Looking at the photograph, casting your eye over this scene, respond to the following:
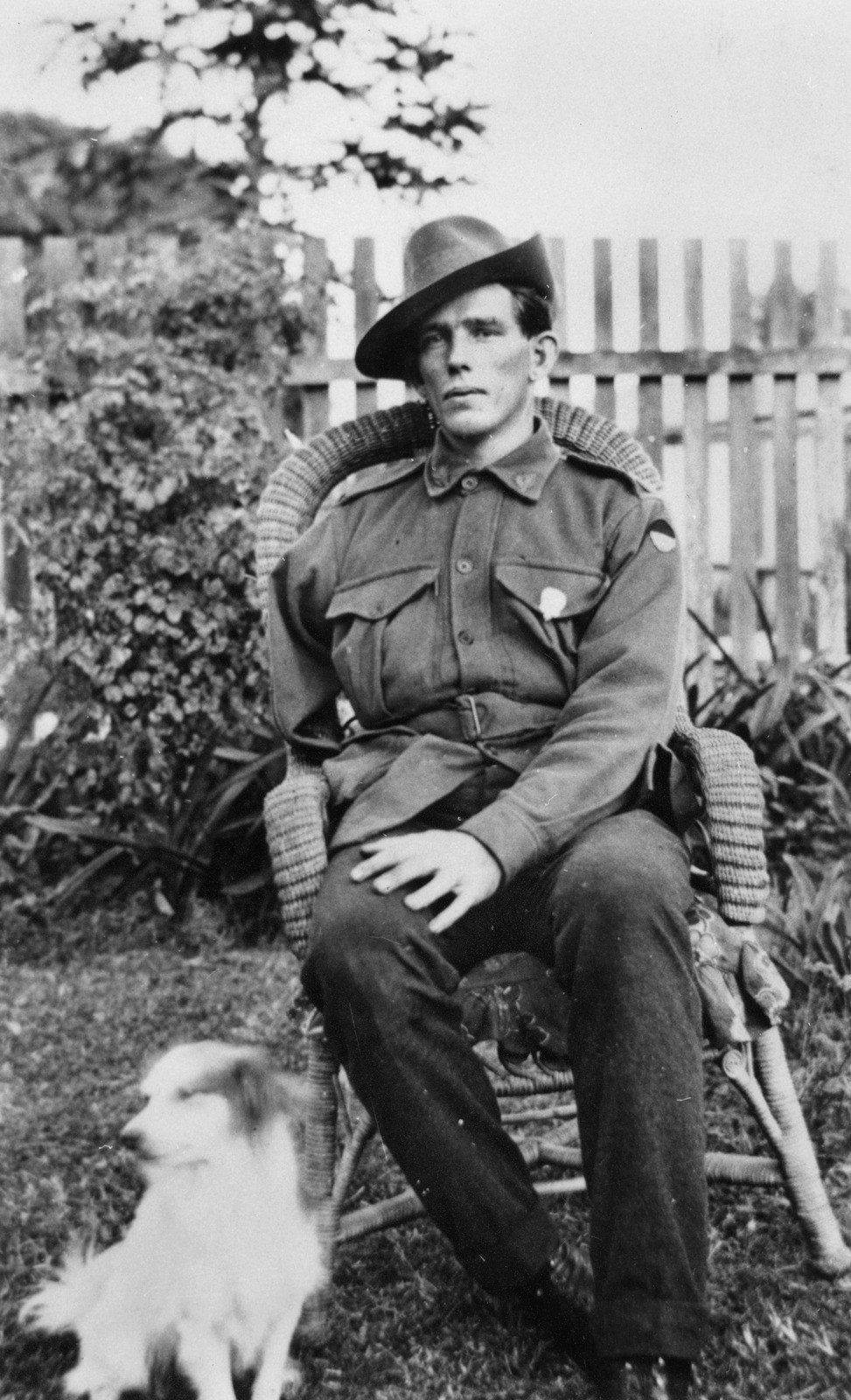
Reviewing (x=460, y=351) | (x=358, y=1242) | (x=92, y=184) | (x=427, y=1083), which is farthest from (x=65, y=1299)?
(x=92, y=184)

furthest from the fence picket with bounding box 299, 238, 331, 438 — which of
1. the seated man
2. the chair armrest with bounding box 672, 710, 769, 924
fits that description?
the chair armrest with bounding box 672, 710, 769, 924

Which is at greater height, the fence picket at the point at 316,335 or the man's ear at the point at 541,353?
the fence picket at the point at 316,335

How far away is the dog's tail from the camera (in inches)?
78.7

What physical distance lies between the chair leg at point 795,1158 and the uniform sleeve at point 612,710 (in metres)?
0.51

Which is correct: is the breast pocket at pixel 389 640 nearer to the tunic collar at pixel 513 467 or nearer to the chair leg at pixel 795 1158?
the tunic collar at pixel 513 467

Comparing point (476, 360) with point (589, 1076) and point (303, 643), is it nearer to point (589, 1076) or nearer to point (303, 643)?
point (303, 643)

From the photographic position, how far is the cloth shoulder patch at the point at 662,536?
2.30 metres

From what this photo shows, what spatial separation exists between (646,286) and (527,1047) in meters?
3.82

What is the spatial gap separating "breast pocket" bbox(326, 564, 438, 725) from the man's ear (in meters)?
0.47

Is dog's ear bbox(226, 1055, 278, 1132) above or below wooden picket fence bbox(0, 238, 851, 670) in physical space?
below

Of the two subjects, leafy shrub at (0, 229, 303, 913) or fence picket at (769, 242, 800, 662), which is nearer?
leafy shrub at (0, 229, 303, 913)

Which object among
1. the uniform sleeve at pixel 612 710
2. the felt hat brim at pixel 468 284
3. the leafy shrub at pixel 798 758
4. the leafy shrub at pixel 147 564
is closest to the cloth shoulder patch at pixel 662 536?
the uniform sleeve at pixel 612 710

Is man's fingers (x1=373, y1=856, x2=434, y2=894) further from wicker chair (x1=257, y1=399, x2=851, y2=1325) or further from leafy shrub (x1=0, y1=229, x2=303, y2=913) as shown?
leafy shrub (x1=0, y1=229, x2=303, y2=913)

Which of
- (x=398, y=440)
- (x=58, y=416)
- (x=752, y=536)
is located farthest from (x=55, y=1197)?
(x=752, y=536)
